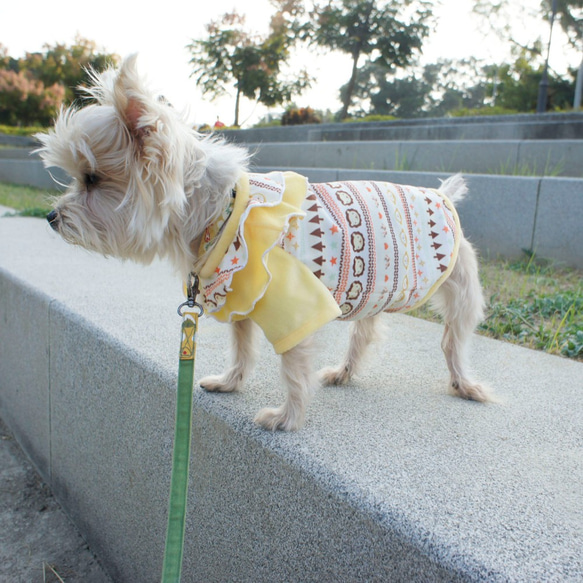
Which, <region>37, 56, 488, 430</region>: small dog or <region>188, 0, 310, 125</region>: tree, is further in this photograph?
<region>188, 0, 310, 125</region>: tree

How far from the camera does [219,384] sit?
2049 mm

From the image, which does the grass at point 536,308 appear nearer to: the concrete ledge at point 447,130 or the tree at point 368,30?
the concrete ledge at point 447,130

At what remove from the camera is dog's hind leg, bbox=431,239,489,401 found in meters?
2.19

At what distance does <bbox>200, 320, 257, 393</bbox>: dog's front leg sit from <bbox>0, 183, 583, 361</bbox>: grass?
1.75m

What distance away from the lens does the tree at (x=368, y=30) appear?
21328mm

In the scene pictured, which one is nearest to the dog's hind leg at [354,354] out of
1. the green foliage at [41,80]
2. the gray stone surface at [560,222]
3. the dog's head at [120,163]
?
the dog's head at [120,163]

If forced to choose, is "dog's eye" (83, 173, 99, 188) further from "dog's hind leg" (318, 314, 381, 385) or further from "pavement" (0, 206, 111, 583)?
"pavement" (0, 206, 111, 583)

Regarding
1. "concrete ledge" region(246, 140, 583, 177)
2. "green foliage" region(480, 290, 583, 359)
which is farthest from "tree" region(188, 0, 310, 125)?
"green foliage" region(480, 290, 583, 359)

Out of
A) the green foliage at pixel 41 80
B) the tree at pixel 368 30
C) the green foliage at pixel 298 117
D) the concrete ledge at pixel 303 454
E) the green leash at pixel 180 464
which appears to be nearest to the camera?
the concrete ledge at pixel 303 454

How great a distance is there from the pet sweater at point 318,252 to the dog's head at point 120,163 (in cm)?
21

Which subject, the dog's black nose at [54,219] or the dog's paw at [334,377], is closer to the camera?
the dog's black nose at [54,219]

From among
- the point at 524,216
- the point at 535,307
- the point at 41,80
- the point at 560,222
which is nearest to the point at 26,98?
the point at 41,80

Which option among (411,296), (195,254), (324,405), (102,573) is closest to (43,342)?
(102,573)

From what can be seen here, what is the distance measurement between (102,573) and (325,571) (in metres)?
1.50
